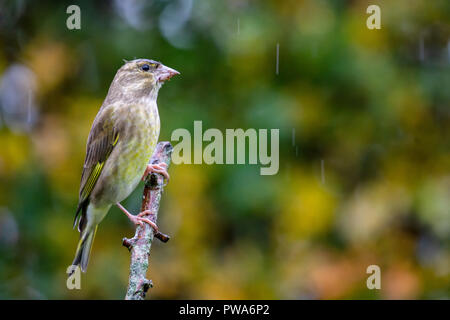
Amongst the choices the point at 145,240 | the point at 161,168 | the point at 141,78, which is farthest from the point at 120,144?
the point at 145,240

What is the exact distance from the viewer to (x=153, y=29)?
723 centimetres

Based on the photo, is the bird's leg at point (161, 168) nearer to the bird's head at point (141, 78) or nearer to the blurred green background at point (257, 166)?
the bird's head at point (141, 78)

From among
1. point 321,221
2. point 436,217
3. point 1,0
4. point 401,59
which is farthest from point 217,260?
point 1,0

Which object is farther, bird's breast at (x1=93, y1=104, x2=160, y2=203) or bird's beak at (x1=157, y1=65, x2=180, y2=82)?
bird's beak at (x1=157, y1=65, x2=180, y2=82)

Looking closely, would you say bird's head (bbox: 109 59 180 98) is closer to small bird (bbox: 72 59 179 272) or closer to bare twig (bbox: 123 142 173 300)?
small bird (bbox: 72 59 179 272)

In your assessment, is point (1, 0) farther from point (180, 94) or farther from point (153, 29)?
point (180, 94)

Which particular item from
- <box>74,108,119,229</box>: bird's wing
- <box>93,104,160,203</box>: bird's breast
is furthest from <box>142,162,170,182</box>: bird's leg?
<box>74,108,119,229</box>: bird's wing

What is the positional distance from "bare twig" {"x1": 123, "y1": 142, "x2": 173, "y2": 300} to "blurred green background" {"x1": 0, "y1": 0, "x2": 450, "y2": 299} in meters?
2.38

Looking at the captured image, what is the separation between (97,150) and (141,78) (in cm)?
64

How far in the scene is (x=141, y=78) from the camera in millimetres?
5066

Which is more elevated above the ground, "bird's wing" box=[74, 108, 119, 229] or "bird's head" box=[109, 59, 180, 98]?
"bird's head" box=[109, 59, 180, 98]

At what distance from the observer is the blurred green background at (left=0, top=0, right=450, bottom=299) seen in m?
6.75

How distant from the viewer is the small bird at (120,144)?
4.75 metres

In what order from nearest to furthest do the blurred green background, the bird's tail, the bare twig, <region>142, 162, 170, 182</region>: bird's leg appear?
the bare twig < <region>142, 162, 170, 182</region>: bird's leg < the bird's tail < the blurred green background
